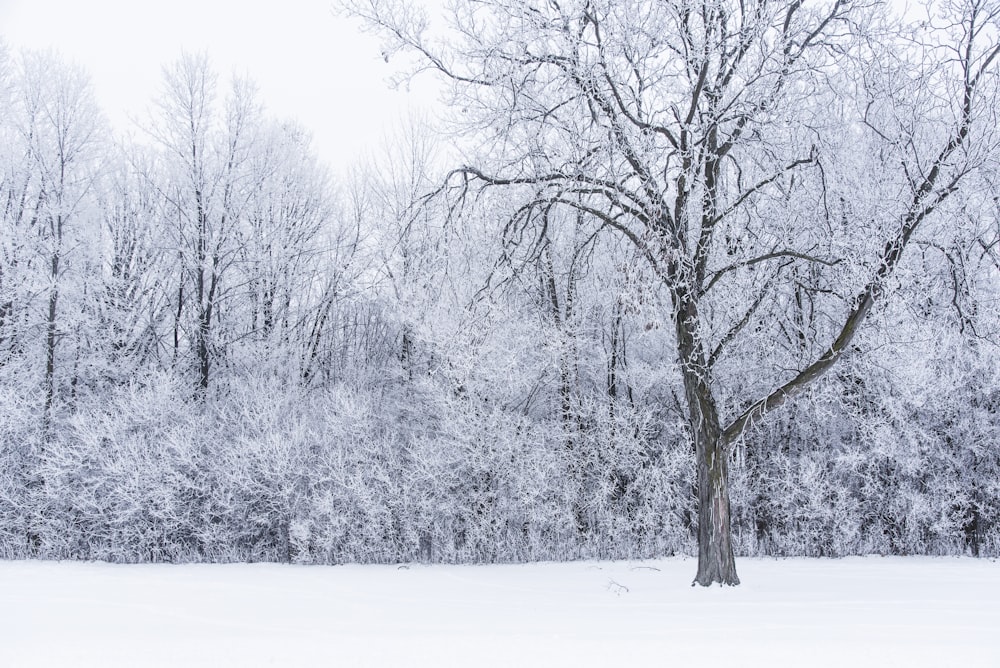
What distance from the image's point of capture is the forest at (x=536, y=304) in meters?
8.05

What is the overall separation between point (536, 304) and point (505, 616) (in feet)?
25.4

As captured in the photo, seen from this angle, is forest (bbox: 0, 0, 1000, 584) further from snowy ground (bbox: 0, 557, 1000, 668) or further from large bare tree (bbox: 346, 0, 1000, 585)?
snowy ground (bbox: 0, 557, 1000, 668)

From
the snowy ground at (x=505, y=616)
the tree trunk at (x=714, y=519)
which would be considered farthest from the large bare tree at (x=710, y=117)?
the snowy ground at (x=505, y=616)

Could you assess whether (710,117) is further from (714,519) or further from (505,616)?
(505,616)

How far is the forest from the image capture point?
26.4 feet

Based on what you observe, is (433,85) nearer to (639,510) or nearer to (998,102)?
(998,102)

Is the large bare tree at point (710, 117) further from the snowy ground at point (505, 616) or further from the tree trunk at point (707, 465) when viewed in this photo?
the snowy ground at point (505, 616)

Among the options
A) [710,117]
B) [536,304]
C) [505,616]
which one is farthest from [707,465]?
[536,304]

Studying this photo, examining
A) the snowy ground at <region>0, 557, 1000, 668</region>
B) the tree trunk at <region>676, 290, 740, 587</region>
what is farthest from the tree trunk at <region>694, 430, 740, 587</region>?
the snowy ground at <region>0, 557, 1000, 668</region>

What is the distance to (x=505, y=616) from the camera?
7.01 meters

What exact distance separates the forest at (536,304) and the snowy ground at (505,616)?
139 cm

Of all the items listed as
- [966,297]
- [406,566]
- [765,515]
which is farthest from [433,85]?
Result: [765,515]

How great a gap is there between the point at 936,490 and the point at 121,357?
15.8 metres

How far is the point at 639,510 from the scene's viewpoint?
13.0 m
